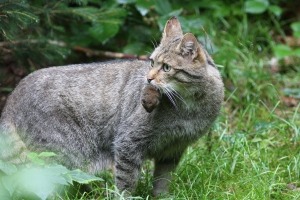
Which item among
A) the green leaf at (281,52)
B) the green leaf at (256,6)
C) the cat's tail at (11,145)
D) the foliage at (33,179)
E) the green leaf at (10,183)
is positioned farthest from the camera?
the green leaf at (256,6)

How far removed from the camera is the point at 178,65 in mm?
4348

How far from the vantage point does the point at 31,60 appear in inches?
239

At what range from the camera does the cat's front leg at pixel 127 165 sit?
15.1ft

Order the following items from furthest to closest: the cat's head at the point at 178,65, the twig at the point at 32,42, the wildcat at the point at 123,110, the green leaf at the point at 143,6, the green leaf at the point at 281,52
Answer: the green leaf at the point at 281,52, the green leaf at the point at 143,6, the twig at the point at 32,42, the wildcat at the point at 123,110, the cat's head at the point at 178,65

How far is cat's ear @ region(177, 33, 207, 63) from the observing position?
4332 mm

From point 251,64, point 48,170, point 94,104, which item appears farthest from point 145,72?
point 251,64

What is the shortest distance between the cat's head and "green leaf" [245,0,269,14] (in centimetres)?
320

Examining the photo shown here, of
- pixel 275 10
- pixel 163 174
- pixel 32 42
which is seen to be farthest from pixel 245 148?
pixel 275 10

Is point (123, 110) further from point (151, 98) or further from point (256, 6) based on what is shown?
point (256, 6)

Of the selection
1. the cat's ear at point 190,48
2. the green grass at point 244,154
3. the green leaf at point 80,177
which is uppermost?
the cat's ear at point 190,48

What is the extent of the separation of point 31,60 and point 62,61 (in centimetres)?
41

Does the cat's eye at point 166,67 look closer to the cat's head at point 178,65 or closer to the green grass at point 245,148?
the cat's head at point 178,65

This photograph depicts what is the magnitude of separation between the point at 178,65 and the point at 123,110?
68 cm

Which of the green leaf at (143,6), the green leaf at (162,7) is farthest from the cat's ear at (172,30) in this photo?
the green leaf at (162,7)
